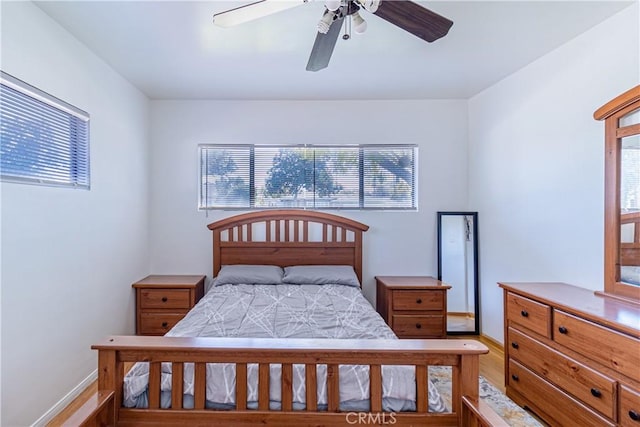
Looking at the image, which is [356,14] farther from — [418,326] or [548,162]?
[418,326]

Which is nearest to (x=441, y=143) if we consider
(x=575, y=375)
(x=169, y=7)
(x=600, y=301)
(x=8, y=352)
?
(x=600, y=301)

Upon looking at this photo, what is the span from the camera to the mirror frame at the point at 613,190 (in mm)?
1925

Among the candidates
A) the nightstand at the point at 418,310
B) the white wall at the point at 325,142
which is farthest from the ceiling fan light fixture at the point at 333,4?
the nightstand at the point at 418,310

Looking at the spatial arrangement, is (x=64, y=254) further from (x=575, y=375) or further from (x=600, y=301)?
(x=600, y=301)

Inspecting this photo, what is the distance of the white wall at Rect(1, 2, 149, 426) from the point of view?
185cm

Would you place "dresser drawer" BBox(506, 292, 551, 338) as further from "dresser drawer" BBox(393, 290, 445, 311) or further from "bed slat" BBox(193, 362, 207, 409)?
"bed slat" BBox(193, 362, 207, 409)

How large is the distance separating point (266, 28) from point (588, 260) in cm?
285

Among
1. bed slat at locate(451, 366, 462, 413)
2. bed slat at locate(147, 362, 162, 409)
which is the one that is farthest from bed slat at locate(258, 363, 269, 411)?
bed slat at locate(451, 366, 462, 413)

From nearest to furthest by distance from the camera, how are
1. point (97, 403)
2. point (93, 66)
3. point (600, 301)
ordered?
point (97, 403), point (600, 301), point (93, 66)

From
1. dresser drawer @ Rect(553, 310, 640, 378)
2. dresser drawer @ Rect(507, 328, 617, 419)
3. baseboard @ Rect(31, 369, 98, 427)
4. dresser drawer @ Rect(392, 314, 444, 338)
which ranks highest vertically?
dresser drawer @ Rect(553, 310, 640, 378)

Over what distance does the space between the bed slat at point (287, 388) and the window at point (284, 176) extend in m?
2.40

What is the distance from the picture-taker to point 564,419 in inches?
71.3

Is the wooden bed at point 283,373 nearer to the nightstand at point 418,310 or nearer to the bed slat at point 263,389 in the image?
the bed slat at point 263,389

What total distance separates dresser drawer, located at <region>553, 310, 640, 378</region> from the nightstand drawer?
3.17 m
